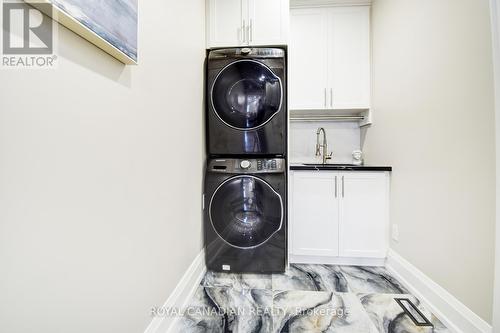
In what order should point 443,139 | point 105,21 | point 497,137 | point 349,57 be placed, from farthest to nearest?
point 349,57, point 443,139, point 497,137, point 105,21

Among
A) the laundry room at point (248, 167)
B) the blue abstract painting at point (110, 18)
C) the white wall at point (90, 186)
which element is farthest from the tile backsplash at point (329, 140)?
the blue abstract painting at point (110, 18)

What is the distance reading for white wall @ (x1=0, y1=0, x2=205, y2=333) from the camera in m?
0.52

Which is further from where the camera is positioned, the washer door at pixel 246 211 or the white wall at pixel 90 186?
the washer door at pixel 246 211

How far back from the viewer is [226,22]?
194cm

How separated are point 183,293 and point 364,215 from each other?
1.59 m

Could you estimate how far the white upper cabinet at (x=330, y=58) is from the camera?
2305mm

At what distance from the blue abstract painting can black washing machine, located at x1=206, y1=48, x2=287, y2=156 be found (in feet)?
3.36

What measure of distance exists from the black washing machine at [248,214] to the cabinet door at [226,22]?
3.39 feet

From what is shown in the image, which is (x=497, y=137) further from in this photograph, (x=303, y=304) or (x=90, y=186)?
(x=90, y=186)

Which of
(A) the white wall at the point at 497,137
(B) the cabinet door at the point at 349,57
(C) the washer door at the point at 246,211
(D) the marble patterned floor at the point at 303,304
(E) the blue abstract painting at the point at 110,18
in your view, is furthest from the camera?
(B) the cabinet door at the point at 349,57

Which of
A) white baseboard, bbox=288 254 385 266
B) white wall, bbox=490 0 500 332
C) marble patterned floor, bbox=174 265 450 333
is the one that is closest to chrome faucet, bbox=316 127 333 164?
white baseboard, bbox=288 254 385 266

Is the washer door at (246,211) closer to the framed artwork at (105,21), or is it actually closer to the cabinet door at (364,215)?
the cabinet door at (364,215)
